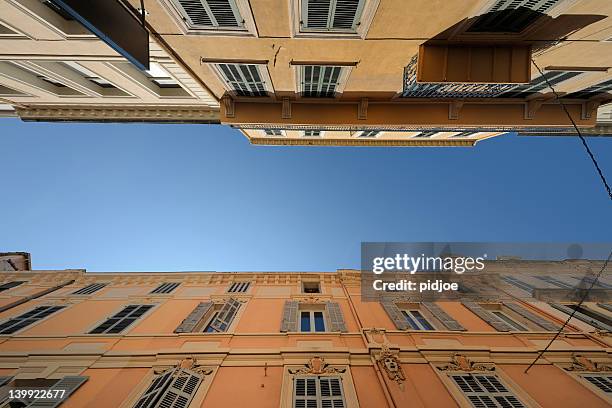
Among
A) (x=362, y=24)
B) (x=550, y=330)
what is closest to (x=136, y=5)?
(x=362, y=24)

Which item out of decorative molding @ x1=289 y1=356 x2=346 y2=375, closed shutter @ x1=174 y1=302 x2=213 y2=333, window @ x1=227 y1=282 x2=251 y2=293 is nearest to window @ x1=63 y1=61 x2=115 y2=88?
closed shutter @ x1=174 y1=302 x2=213 y2=333

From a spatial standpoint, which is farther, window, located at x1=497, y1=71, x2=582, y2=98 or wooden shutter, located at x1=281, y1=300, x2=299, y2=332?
wooden shutter, located at x1=281, y1=300, x2=299, y2=332

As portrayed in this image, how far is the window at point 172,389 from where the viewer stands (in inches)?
283

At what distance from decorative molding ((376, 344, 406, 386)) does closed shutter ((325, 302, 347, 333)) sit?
5.90 ft

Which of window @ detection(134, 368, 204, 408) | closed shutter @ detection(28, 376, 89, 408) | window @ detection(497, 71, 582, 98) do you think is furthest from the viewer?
window @ detection(497, 71, 582, 98)

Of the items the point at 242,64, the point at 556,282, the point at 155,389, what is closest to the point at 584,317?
the point at 556,282

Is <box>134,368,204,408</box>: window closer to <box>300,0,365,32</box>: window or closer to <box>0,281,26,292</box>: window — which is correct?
<box>300,0,365,32</box>: window

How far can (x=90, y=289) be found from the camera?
46.1ft

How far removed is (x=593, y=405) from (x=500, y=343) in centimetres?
258

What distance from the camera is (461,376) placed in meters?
8.48

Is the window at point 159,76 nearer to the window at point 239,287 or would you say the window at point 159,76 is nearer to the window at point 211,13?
the window at point 211,13

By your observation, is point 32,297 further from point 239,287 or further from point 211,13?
point 211,13

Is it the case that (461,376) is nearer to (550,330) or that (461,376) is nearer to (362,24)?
(550,330)

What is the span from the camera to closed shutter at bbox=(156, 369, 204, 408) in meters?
7.20
